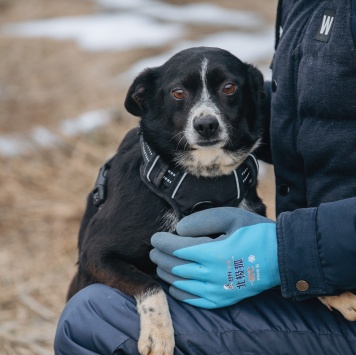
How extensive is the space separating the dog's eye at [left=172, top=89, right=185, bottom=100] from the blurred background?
5.22 ft

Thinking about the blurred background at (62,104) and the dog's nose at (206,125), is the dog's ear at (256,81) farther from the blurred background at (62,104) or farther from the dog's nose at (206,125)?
the blurred background at (62,104)

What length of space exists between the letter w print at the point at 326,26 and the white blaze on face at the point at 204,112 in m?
0.46

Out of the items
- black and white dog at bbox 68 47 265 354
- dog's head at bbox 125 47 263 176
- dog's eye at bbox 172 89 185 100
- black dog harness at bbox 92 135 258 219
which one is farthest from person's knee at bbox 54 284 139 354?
dog's eye at bbox 172 89 185 100

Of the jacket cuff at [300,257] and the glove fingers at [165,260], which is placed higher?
the jacket cuff at [300,257]

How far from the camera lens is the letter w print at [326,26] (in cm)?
229

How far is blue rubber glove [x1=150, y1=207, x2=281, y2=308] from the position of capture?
7.22 ft

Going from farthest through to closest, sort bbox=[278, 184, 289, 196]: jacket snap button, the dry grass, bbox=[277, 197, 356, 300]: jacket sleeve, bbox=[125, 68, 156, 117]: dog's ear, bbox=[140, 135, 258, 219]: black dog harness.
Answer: the dry grass
bbox=[125, 68, 156, 117]: dog's ear
bbox=[278, 184, 289, 196]: jacket snap button
bbox=[140, 135, 258, 219]: black dog harness
bbox=[277, 197, 356, 300]: jacket sleeve

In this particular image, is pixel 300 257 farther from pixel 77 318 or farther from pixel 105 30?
pixel 105 30

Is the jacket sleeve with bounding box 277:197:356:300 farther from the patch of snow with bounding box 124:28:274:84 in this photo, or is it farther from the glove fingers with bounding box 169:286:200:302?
the patch of snow with bounding box 124:28:274:84

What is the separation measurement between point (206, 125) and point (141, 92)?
1.11 feet

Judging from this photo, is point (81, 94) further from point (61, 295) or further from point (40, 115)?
point (61, 295)

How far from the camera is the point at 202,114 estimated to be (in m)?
2.57

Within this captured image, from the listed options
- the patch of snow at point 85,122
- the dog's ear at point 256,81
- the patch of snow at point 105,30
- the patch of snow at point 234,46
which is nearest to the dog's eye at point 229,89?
the dog's ear at point 256,81

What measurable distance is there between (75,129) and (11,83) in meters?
2.17
